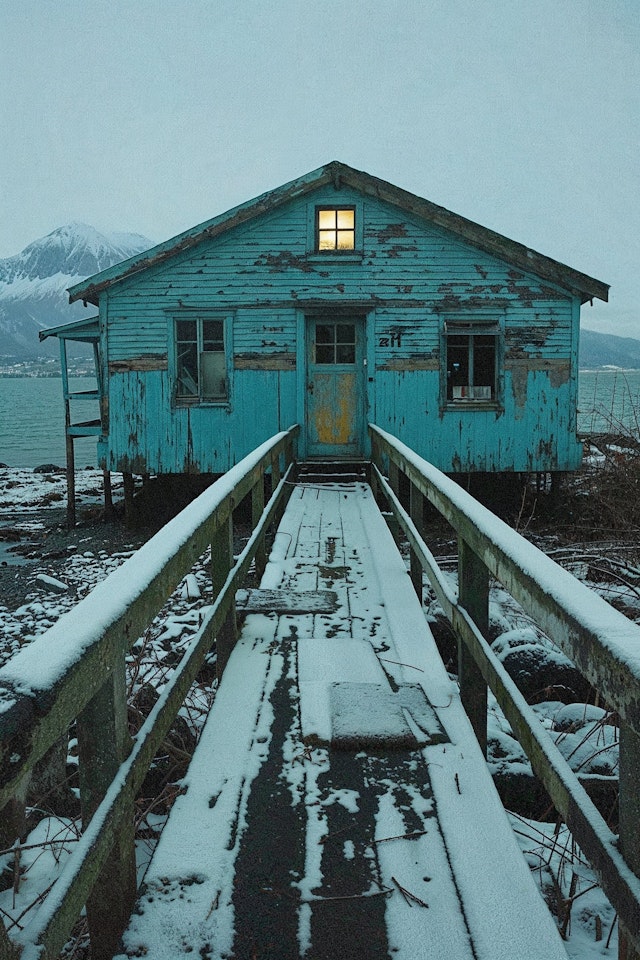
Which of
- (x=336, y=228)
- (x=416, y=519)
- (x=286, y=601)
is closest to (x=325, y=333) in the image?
(x=336, y=228)

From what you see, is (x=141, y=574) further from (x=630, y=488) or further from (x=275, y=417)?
(x=275, y=417)

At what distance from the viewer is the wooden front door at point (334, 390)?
13062mm

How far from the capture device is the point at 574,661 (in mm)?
1715

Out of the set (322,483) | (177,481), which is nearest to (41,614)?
(322,483)

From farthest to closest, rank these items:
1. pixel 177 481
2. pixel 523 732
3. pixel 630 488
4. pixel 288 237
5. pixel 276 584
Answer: pixel 177 481, pixel 288 237, pixel 630 488, pixel 276 584, pixel 523 732

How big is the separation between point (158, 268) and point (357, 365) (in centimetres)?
389

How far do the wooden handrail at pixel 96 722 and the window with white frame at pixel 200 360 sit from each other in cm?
1067

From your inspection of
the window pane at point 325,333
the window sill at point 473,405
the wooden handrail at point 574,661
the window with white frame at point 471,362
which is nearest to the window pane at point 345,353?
the window pane at point 325,333

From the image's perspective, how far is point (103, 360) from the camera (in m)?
13.3

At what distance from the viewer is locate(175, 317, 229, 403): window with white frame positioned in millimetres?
13023

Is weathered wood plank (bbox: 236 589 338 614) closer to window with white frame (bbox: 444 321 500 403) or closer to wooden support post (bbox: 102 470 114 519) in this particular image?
window with white frame (bbox: 444 321 500 403)

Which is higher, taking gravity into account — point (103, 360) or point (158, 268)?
point (158, 268)

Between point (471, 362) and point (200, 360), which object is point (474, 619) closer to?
point (471, 362)

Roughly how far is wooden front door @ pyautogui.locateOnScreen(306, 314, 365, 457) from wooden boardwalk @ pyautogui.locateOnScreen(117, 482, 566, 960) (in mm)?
9110
